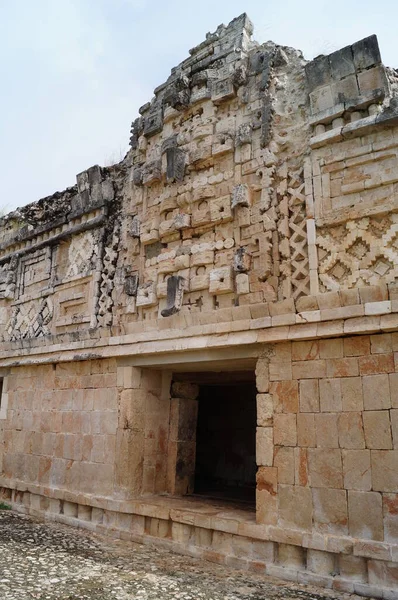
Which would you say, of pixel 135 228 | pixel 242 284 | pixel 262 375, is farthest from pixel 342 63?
pixel 262 375

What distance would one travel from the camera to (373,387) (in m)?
4.40

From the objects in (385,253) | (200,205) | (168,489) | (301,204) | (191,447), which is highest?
(200,205)

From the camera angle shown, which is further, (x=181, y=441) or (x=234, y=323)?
(x=181, y=441)

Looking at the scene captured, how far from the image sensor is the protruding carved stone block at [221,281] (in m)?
5.62

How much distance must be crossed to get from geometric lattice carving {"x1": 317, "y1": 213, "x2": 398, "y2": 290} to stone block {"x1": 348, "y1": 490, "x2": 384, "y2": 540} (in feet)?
6.38

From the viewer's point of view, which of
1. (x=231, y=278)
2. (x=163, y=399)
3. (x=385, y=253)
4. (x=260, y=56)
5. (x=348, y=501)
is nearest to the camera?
(x=348, y=501)

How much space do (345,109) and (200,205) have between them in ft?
6.76

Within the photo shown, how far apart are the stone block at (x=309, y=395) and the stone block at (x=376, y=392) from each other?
0.46 m

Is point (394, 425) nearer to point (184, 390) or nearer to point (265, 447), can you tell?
point (265, 447)

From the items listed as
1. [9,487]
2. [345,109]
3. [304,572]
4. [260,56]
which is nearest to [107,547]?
[304,572]

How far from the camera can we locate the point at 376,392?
4371mm

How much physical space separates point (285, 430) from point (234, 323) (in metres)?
1.23

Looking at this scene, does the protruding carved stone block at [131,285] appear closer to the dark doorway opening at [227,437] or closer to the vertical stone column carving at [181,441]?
the vertical stone column carving at [181,441]

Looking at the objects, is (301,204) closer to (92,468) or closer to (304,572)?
(304,572)
